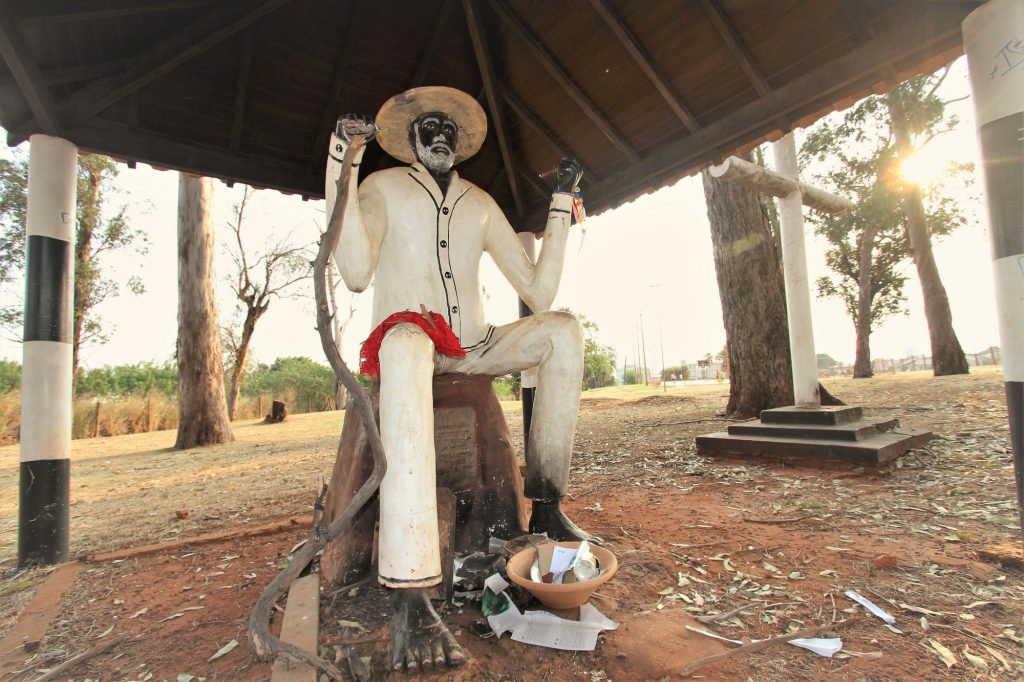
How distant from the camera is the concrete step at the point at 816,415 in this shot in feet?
17.3

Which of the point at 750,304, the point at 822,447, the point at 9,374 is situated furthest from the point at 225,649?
the point at 9,374

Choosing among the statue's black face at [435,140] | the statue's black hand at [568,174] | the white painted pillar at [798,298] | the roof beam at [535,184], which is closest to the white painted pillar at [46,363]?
the statue's black face at [435,140]

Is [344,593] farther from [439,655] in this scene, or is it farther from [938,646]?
[938,646]

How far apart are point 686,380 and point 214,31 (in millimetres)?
39904

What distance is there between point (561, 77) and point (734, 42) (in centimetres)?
122

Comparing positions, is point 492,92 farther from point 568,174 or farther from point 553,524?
point 553,524

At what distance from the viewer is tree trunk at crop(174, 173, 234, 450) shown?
10883 millimetres

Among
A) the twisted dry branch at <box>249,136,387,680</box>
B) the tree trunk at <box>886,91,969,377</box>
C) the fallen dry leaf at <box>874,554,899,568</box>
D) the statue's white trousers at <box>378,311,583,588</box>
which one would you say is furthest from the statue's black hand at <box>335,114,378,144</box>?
the tree trunk at <box>886,91,969,377</box>

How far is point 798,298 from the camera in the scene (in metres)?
6.02

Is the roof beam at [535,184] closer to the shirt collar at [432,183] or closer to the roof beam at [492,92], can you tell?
the roof beam at [492,92]

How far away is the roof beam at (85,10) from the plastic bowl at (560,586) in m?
3.68

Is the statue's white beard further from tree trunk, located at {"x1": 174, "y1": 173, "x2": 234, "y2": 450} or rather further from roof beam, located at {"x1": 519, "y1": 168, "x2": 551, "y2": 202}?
tree trunk, located at {"x1": 174, "y1": 173, "x2": 234, "y2": 450}

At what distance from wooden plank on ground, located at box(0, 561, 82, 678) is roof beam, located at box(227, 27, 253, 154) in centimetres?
296

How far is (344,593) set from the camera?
8.12ft
